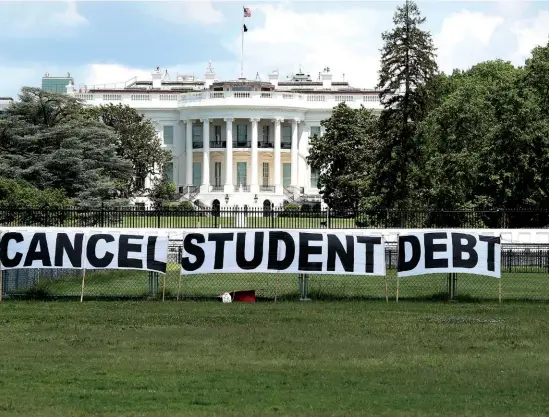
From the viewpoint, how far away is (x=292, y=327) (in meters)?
21.3

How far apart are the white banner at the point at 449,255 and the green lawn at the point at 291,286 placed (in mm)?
1285

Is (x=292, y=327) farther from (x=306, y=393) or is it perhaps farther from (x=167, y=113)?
(x=167, y=113)

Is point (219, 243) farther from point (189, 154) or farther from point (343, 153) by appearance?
point (189, 154)

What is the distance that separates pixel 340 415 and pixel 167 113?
95.3m

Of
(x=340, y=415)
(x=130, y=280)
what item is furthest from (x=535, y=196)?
(x=340, y=415)

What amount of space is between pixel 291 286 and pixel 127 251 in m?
5.29

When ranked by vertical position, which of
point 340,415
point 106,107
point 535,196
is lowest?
point 340,415

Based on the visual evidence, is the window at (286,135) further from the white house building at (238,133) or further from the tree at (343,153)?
the tree at (343,153)

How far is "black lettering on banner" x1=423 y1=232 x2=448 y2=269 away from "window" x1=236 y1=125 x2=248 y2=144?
79.6 meters

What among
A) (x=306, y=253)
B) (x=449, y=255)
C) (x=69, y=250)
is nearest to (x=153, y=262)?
(x=69, y=250)

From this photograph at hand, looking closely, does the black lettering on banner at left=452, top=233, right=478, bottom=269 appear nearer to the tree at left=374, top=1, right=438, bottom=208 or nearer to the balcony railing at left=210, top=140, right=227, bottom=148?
the tree at left=374, top=1, right=438, bottom=208

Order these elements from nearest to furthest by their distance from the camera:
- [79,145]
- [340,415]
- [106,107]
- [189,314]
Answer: [340,415] < [189,314] < [79,145] < [106,107]

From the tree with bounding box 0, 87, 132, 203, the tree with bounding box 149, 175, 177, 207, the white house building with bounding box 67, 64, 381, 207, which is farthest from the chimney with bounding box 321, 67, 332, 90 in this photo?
the tree with bounding box 0, 87, 132, 203

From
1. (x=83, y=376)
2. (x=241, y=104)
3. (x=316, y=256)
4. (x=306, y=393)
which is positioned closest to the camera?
(x=306, y=393)
